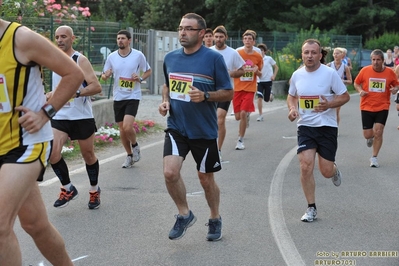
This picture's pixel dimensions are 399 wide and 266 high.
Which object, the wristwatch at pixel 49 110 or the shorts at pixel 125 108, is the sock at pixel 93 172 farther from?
the wristwatch at pixel 49 110

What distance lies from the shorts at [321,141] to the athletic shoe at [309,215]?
624 mm

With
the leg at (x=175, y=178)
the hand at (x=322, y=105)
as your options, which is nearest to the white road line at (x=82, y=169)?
the leg at (x=175, y=178)

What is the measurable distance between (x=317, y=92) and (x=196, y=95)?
2.04 metres

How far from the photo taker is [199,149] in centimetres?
658

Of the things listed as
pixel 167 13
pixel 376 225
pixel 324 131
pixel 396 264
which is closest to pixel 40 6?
pixel 324 131

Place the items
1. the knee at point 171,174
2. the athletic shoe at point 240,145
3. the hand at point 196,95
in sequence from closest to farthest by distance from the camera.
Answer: the hand at point 196,95 → the knee at point 171,174 → the athletic shoe at point 240,145

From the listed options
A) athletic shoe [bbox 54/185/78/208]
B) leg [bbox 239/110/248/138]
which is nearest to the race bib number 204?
athletic shoe [bbox 54/185/78/208]

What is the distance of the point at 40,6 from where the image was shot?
14773 mm

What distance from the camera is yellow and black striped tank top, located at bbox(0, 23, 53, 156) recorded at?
4109 mm

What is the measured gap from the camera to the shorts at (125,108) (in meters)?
10.6

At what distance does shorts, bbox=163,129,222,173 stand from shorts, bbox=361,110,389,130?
563cm

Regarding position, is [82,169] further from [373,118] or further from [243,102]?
[373,118]

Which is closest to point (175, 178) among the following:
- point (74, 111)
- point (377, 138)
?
point (74, 111)

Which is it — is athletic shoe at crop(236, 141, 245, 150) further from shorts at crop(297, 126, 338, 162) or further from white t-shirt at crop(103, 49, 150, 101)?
shorts at crop(297, 126, 338, 162)
